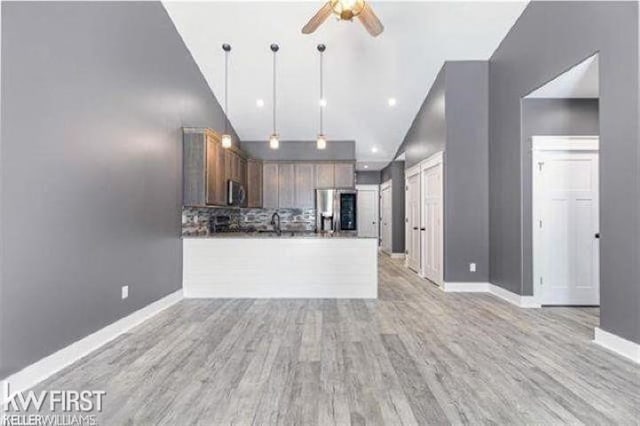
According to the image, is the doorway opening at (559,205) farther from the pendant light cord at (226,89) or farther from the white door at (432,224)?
the pendant light cord at (226,89)

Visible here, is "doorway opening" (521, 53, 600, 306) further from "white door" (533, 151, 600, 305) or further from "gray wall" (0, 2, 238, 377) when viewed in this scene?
"gray wall" (0, 2, 238, 377)

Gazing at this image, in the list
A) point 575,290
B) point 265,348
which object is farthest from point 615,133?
point 265,348

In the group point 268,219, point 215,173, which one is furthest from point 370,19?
point 268,219

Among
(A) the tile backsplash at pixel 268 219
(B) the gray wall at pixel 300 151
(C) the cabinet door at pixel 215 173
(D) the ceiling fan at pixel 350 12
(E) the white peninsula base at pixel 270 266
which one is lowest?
(E) the white peninsula base at pixel 270 266

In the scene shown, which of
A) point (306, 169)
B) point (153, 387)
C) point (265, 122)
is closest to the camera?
point (153, 387)

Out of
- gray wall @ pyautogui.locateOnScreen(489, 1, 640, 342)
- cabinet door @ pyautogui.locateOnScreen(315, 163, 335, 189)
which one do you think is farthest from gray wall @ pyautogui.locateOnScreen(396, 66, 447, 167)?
cabinet door @ pyautogui.locateOnScreen(315, 163, 335, 189)

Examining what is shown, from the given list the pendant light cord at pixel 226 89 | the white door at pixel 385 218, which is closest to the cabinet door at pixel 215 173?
the pendant light cord at pixel 226 89

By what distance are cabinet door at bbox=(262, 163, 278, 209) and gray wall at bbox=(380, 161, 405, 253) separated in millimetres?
3319

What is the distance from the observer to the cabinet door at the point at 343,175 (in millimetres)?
7367

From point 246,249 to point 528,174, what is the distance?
12.5 feet

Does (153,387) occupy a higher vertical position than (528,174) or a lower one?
lower

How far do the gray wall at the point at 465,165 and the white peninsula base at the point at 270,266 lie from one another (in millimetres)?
1361

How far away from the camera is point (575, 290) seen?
430 cm

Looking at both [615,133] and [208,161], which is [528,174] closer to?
[615,133]
